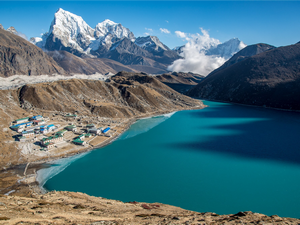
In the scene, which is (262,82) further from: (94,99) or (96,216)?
(96,216)

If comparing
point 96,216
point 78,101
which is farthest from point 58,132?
point 96,216

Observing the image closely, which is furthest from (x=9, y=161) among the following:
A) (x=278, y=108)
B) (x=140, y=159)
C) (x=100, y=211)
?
(x=278, y=108)

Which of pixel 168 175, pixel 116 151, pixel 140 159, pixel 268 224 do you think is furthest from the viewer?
pixel 116 151

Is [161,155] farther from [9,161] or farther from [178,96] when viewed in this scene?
[178,96]

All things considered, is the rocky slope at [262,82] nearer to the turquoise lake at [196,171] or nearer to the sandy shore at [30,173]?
the turquoise lake at [196,171]

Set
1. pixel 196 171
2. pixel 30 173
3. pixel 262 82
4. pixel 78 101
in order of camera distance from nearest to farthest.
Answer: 1. pixel 30 173
2. pixel 196 171
3. pixel 78 101
4. pixel 262 82

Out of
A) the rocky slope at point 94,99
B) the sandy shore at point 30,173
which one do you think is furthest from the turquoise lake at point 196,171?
the rocky slope at point 94,99

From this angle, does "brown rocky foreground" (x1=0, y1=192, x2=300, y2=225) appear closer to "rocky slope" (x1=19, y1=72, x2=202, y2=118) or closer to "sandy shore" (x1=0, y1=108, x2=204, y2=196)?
"sandy shore" (x1=0, y1=108, x2=204, y2=196)
